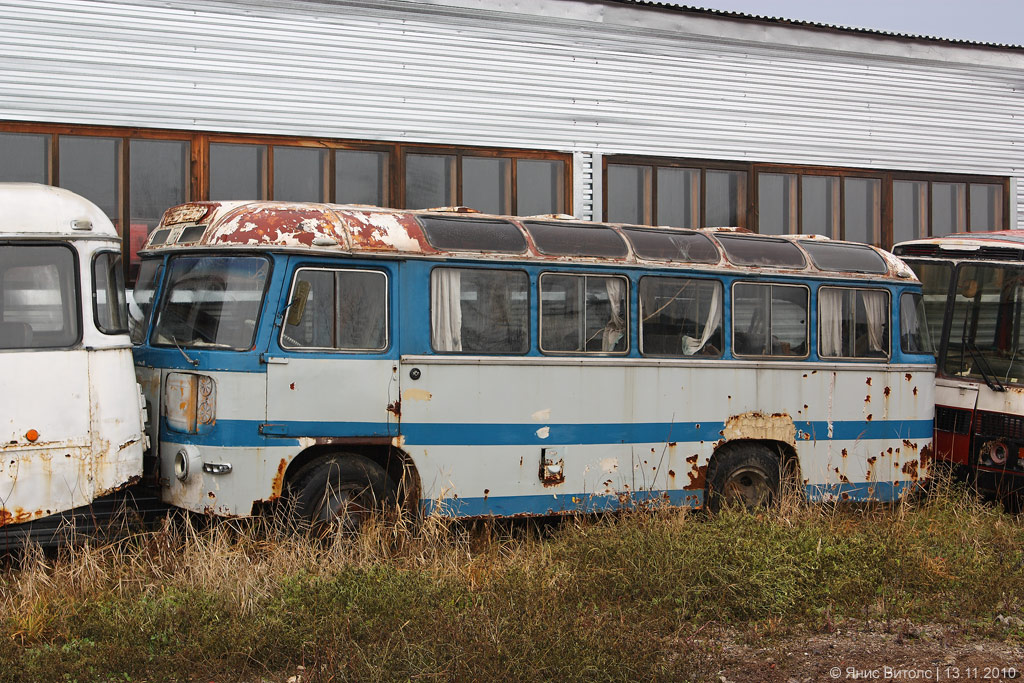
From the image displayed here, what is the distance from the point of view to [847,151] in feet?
50.4

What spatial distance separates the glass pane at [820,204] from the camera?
1520 cm

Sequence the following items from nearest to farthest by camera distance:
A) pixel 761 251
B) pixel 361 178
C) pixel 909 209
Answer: pixel 761 251 < pixel 361 178 < pixel 909 209

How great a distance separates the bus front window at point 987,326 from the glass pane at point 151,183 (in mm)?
8345

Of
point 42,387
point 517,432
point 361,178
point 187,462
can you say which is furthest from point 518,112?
point 42,387

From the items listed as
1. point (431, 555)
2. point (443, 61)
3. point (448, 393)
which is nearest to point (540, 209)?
point (443, 61)

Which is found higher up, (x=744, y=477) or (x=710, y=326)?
(x=710, y=326)

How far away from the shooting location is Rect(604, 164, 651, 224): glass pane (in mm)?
13992

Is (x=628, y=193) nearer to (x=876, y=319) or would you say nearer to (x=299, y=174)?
(x=299, y=174)

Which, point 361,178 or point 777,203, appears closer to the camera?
point 361,178

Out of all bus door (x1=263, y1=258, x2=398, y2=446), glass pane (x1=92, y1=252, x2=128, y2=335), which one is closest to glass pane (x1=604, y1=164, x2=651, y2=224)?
bus door (x1=263, y1=258, x2=398, y2=446)

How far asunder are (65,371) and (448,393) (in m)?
2.75

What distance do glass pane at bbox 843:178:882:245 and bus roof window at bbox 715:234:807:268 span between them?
226 inches

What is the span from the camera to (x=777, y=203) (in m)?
15.0

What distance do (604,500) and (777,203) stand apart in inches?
294
